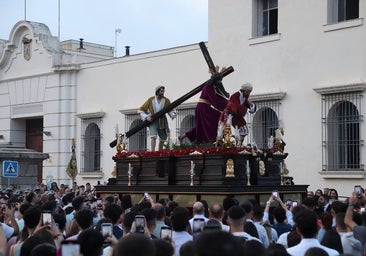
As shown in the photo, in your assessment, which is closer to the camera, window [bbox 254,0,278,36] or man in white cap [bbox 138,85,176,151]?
man in white cap [bbox 138,85,176,151]

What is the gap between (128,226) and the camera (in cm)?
772

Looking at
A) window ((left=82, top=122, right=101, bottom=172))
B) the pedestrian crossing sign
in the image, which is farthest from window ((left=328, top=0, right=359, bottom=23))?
window ((left=82, top=122, right=101, bottom=172))

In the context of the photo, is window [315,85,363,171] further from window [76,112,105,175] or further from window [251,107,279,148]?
window [76,112,105,175]

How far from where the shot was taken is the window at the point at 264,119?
74.5 ft

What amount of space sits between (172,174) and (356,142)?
6100 millimetres

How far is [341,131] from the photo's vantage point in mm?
21047

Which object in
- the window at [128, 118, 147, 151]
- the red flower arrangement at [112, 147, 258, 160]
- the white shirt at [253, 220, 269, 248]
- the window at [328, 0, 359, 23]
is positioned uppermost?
the window at [328, 0, 359, 23]

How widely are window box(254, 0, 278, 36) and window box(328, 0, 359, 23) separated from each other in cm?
226

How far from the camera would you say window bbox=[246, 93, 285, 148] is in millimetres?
22698

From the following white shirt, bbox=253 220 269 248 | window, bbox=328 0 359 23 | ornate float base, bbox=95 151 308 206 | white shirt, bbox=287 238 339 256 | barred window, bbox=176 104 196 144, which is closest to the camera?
white shirt, bbox=287 238 339 256

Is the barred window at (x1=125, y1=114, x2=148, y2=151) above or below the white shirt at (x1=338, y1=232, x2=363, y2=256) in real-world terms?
above

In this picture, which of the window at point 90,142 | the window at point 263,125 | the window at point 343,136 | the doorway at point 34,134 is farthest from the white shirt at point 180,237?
the doorway at point 34,134

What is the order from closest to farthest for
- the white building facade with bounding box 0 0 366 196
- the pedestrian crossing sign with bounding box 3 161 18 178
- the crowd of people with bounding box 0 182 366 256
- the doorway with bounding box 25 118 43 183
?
the crowd of people with bounding box 0 182 366 256
the pedestrian crossing sign with bounding box 3 161 18 178
the white building facade with bounding box 0 0 366 196
the doorway with bounding box 25 118 43 183

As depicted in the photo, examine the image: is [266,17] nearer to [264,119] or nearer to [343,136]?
[264,119]
